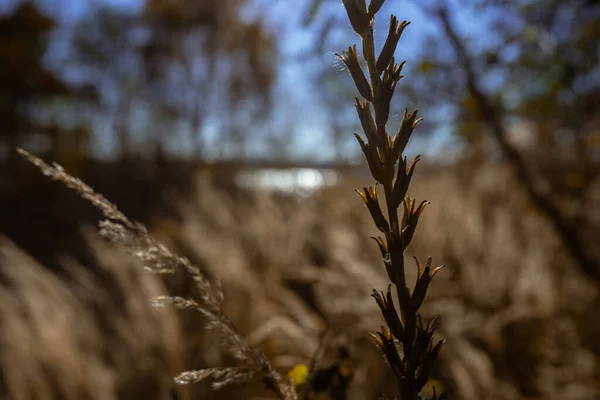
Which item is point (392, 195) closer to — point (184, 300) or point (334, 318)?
point (184, 300)

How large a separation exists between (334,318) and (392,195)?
4.53 feet

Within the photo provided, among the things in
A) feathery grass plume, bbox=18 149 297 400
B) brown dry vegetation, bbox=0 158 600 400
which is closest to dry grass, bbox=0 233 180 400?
brown dry vegetation, bbox=0 158 600 400

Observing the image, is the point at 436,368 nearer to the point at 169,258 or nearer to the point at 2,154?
the point at 169,258

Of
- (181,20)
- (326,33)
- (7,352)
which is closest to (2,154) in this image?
(181,20)

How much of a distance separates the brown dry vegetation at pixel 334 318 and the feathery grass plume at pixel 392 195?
45.8 inches

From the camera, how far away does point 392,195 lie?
1.30 ft

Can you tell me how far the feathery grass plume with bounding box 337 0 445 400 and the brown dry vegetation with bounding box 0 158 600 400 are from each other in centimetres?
116

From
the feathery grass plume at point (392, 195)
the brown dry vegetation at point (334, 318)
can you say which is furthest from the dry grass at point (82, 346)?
the feathery grass plume at point (392, 195)

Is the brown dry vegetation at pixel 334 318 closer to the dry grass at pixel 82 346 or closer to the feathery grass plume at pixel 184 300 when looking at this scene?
the dry grass at pixel 82 346

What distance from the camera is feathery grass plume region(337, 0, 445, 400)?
396 mm

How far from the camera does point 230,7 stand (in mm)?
17078

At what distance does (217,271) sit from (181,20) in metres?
16.0

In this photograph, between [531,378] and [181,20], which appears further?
[181,20]

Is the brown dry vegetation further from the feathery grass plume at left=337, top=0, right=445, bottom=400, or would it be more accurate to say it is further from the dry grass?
the feathery grass plume at left=337, top=0, right=445, bottom=400
